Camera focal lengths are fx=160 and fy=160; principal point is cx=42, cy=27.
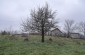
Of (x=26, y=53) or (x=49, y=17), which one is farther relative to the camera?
(x=49, y=17)

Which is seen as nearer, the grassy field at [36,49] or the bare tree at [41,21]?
the grassy field at [36,49]

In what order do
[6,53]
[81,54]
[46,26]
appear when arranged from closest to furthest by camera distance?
[6,53] → [81,54] → [46,26]

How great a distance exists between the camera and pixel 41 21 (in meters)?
27.9

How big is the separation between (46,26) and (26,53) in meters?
12.8

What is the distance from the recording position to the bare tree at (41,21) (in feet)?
91.5

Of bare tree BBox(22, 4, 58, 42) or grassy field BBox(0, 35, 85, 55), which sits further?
bare tree BBox(22, 4, 58, 42)

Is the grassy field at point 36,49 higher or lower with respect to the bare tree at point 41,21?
lower

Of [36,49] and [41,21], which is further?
[41,21]

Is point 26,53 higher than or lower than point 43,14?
lower

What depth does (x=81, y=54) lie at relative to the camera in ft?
55.3

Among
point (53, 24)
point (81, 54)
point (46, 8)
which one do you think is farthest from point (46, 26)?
point (81, 54)

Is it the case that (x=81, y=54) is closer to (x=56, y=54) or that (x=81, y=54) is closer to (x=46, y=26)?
(x=56, y=54)

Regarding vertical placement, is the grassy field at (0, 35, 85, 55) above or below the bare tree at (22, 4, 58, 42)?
below

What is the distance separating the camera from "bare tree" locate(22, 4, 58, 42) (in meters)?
27.9
